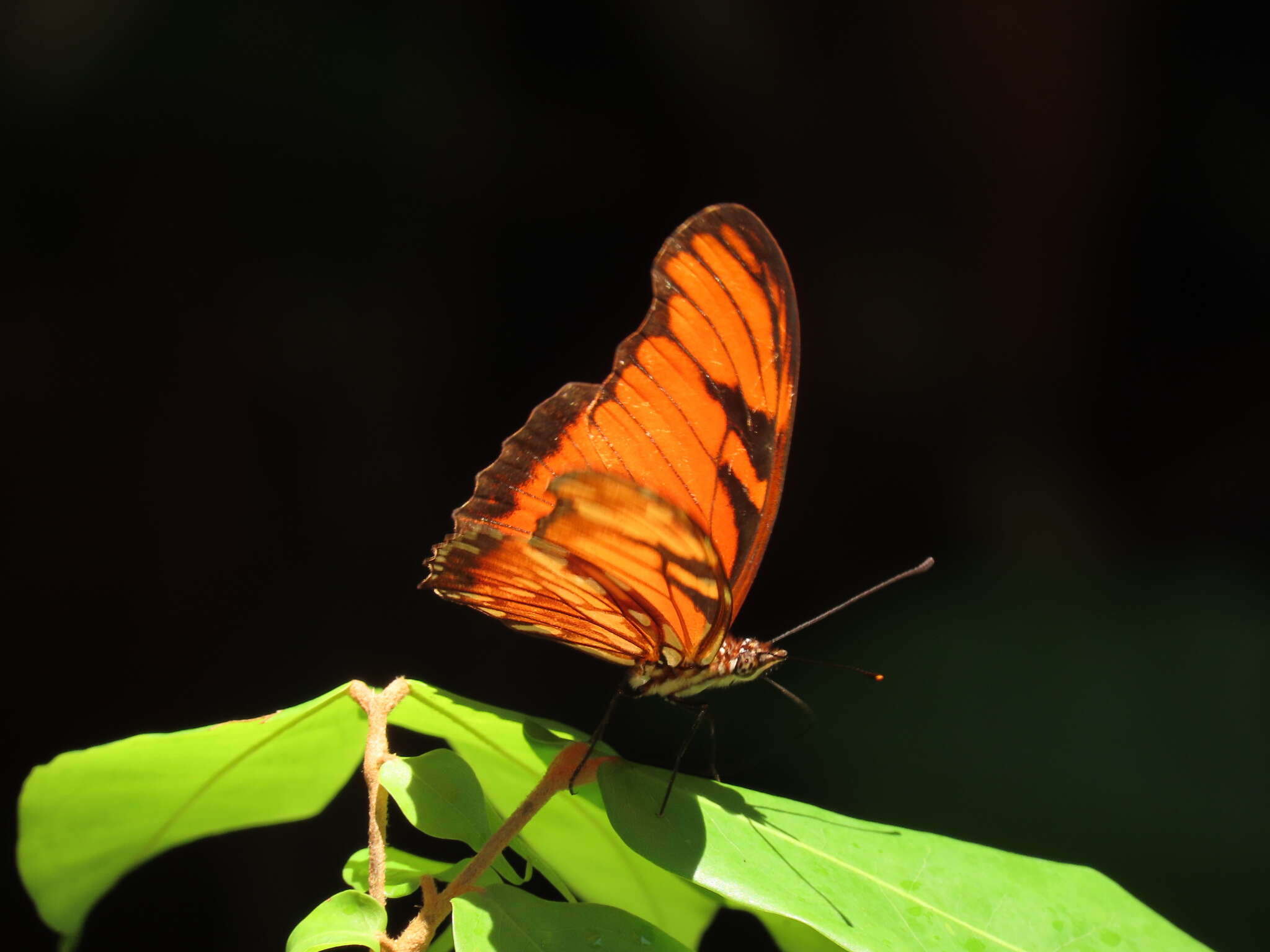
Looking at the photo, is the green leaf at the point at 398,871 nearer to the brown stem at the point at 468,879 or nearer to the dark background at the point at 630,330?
the brown stem at the point at 468,879

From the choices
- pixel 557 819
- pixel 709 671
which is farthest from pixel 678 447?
pixel 557 819

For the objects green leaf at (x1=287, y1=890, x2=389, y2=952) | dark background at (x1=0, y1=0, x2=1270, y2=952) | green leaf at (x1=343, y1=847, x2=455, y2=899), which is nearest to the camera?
green leaf at (x1=287, y1=890, x2=389, y2=952)

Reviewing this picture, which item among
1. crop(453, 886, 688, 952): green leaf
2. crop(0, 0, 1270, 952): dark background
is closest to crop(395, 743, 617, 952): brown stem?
crop(453, 886, 688, 952): green leaf

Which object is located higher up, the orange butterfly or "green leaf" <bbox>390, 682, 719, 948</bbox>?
the orange butterfly

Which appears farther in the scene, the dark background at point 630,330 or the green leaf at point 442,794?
the dark background at point 630,330

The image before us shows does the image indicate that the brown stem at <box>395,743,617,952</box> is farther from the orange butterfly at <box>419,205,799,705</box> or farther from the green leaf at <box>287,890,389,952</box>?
the orange butterfly at <box>419,205,799,705</box>

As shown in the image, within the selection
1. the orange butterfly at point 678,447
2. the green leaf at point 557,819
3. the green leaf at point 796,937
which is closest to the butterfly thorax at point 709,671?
the orange butterfly at point 678,447
